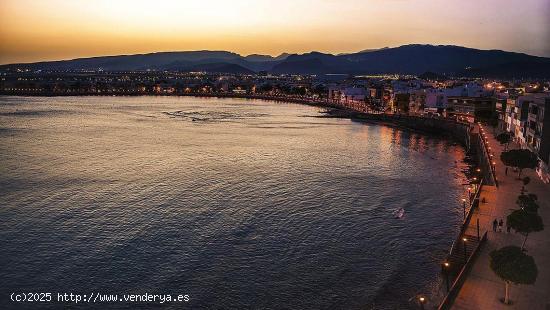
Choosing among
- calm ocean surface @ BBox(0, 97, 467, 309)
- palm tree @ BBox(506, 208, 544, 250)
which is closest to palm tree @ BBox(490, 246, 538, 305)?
calm ocean surface @ BBox(0, 97, 467, 309)

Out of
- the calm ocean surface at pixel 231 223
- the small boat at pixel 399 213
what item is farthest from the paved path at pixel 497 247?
the small boat at pixel 399 213

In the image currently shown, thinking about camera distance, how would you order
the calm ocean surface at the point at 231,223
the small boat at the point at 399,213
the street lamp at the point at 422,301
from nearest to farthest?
the street lamp at the point at 422,301
the calm ocean surface at the point at 231,223
the small boat at the point at 399,213

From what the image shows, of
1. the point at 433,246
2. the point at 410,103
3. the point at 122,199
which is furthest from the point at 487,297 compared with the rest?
the point at 410,103

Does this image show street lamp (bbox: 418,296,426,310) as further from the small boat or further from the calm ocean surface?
the small boat

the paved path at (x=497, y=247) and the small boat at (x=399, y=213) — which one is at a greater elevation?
the paved path at (x=497, y=247)

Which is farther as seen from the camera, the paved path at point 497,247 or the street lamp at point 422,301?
the street lamp at point 422,301

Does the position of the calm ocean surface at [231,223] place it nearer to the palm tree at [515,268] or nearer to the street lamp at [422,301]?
the street lamp at [422,301]

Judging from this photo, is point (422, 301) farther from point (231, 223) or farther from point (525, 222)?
point (231, 223)
